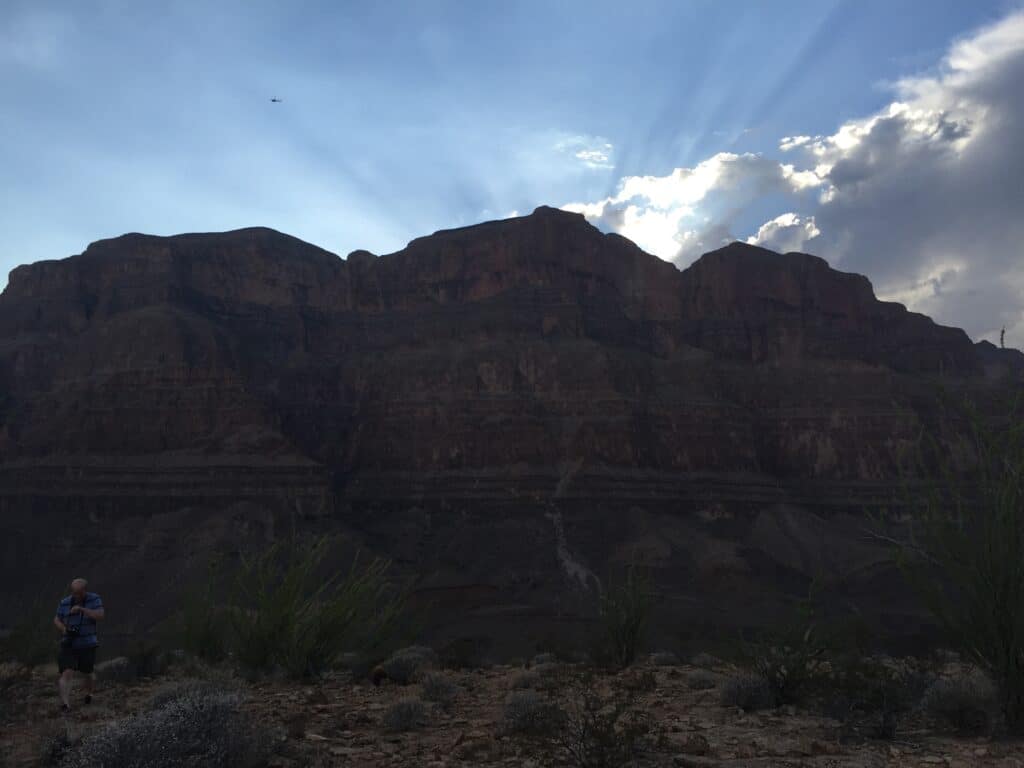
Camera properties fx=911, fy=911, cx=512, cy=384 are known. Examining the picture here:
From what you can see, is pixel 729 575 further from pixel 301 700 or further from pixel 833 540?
pixel 301 700

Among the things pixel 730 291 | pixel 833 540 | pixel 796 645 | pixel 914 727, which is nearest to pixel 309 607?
pixel 796 645

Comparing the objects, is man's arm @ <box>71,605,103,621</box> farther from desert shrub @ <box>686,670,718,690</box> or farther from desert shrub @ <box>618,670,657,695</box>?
desert shrub @ <box>686,670,718,690</box>

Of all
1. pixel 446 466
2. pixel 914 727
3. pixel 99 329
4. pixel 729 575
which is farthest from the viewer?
pixel 99 329

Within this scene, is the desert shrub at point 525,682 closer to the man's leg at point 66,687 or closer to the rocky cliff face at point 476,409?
the man's leg at point 66,687

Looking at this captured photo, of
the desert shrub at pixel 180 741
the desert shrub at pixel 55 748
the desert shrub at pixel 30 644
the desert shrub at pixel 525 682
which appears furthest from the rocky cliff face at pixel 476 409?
the desert shrub at pixel 180 741

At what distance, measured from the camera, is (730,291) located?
4710 inches

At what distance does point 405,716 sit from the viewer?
12359 millimetres

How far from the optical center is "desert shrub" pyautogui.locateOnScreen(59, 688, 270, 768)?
8109mm

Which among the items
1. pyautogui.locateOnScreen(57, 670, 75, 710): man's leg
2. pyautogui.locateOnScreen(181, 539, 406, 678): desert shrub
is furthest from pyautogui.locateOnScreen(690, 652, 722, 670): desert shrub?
pyautogui.locateOnScreen(57, 670, 75, 710): man's leg

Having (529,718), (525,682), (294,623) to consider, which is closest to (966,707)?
(529,718)

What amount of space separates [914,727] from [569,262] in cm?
10760

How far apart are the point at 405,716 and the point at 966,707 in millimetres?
7257

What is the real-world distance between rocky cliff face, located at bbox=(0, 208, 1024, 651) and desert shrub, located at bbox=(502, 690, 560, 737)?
4793cm

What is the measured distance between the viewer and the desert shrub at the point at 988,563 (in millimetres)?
11125
